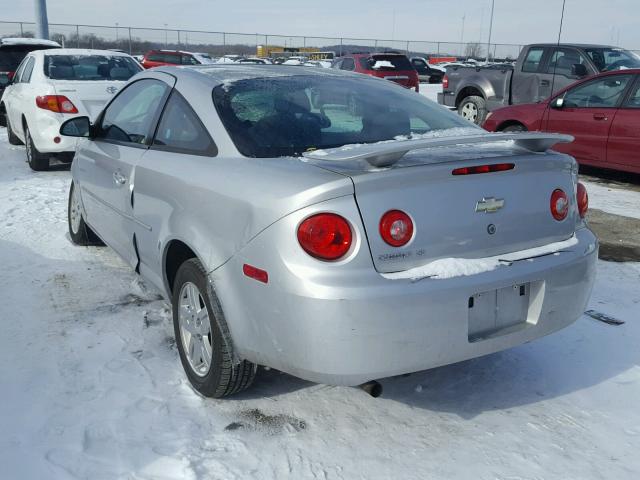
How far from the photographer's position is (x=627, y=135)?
305 inches

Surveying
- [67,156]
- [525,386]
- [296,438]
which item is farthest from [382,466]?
[67,156]

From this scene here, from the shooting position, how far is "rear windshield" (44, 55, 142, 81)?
878 cm

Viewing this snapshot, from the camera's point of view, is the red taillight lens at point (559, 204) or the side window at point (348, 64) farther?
the side window at point (348, 64)

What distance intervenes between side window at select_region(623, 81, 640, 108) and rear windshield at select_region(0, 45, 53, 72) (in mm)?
11743

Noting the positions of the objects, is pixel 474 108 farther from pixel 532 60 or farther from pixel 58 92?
pixel 58 92

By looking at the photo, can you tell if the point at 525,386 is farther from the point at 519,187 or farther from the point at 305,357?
the point at 305,357

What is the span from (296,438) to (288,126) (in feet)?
4.75

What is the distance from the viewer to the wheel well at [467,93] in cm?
1361

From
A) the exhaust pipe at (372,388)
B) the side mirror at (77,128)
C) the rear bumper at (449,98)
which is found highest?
the side mirror at (77,128)

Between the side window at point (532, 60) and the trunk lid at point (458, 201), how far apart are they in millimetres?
10069

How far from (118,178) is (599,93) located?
665cm

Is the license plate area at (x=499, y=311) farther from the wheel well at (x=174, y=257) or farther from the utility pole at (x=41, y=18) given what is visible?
the utility pole at (x=41, y=18)

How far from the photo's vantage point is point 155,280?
3641 millimetres

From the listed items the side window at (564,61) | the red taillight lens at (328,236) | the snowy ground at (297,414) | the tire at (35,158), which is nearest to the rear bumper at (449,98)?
the side window at (564,61)
